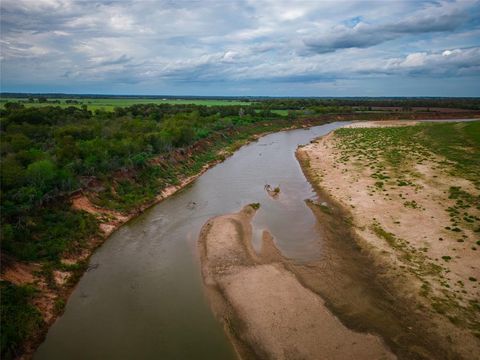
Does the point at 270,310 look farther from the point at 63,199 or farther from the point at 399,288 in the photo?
the point at 63,199

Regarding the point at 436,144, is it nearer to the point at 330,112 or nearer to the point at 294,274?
the point at 294,274

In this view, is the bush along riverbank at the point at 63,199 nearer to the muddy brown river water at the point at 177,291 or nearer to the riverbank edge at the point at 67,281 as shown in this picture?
the riverbank edge at the point at 67,281

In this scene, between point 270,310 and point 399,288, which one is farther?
point 399,288

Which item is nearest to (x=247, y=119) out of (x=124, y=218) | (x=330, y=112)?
(x=330, y=112)

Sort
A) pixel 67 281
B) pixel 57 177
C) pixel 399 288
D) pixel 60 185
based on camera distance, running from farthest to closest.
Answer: pixel 60 185 → pixel 57 177 → pixel 67 281 → pixel 399 288

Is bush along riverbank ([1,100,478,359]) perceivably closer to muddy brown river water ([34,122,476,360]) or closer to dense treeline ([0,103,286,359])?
dense treeline ([0,103,286,359])

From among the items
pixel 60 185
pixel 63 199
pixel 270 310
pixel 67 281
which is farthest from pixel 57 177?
pixel 270 310

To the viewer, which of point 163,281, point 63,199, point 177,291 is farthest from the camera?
point 63,199

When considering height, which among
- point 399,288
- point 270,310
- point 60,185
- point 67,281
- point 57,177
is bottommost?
point 67,281
